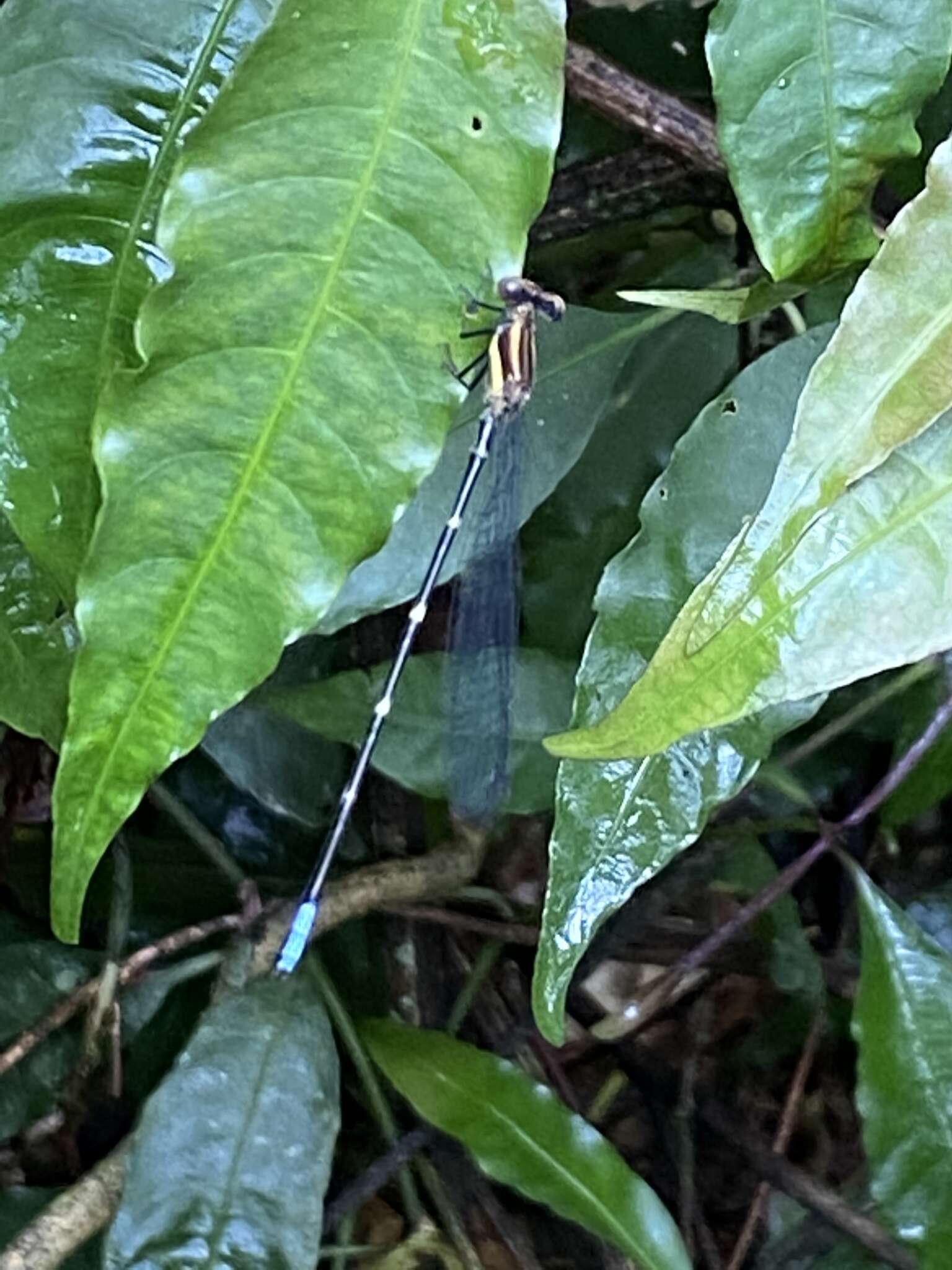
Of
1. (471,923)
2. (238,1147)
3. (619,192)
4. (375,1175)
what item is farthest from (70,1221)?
(619,192)

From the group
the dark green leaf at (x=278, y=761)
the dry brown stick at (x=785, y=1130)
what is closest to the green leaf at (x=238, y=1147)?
the dark green leaf at (x=278, y=761)

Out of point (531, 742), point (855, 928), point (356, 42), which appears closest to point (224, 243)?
point (356, 42)

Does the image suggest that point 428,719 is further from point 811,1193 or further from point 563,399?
point 811,1193

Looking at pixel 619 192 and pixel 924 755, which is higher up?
pixel 619 192

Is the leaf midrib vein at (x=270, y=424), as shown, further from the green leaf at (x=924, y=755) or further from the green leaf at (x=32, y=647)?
the green leaf at (x=924, y=755)

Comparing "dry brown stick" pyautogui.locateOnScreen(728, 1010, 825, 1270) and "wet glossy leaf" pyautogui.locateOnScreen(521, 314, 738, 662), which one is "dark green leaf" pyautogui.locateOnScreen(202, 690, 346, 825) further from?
"dry brown stick" pyautogui.locateOnScreen(728, 1010, 825, 1270)

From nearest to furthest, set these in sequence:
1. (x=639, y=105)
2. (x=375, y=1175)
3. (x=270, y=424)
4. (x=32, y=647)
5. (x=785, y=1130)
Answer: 1. (x=270, y=424)
2. (x=32, y=647)
3. (x=639, y=105)
4. (x=375, y=1175)
5. (x=785, y=1130)

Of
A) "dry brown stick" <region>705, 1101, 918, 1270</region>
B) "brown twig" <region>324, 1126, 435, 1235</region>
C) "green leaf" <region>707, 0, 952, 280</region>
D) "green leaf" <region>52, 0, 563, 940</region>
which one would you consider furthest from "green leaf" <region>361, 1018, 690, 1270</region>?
"green leaf" <region>707, 0, 952, 280</region>
